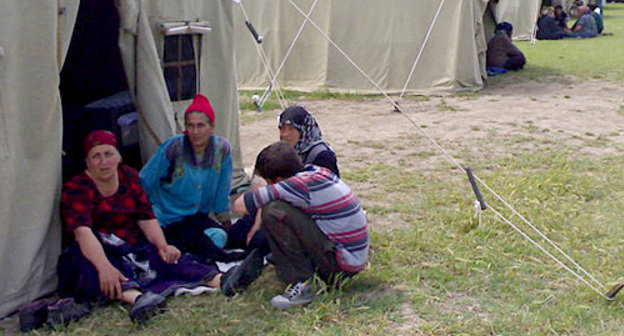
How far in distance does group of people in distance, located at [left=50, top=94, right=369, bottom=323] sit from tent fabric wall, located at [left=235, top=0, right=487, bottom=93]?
6.82 m

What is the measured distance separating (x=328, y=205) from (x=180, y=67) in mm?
2257

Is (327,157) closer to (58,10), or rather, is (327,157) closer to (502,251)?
(502,251)

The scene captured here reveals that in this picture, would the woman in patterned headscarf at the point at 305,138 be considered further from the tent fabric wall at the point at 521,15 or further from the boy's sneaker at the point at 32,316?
the tent fabric wall at the point at 521,15

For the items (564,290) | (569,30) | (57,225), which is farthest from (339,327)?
(569,30)

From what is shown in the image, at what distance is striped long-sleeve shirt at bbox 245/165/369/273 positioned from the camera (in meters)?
3.50

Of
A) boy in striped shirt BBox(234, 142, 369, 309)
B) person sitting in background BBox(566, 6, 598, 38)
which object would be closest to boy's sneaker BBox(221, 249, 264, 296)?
boy in striped shirt BBox(234, 142, 369, 309)

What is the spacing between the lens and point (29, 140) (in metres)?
3.56

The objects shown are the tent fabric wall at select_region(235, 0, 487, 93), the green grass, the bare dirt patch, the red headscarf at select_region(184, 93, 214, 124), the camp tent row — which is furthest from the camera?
the green grass

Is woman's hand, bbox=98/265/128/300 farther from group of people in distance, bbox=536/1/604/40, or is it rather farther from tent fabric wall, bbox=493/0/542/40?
group of people in distance, bbox=536/1/604/40

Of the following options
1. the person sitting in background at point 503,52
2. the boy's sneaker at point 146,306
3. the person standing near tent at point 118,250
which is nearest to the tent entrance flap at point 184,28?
the person standing near tent at point 118,250

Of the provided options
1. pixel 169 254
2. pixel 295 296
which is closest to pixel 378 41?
pixel 169 254

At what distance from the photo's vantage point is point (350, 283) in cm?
387

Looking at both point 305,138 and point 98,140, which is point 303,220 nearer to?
point 305,138

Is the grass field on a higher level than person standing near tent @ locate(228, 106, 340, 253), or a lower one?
lower
